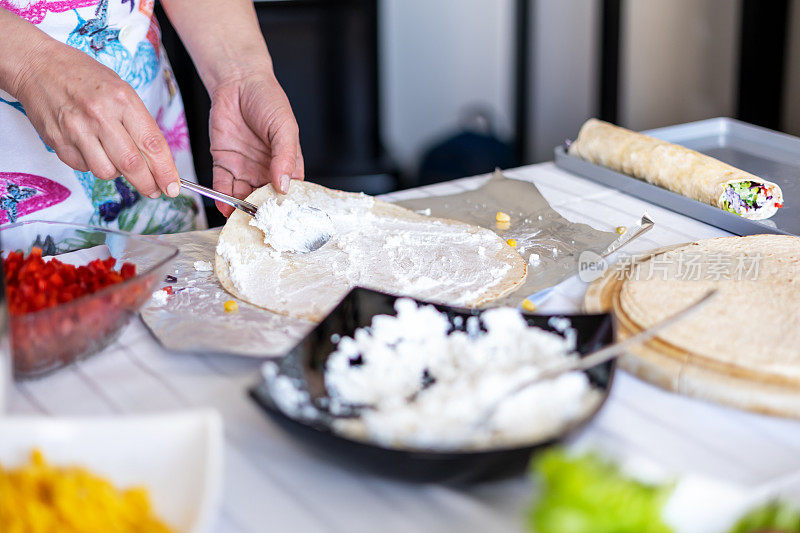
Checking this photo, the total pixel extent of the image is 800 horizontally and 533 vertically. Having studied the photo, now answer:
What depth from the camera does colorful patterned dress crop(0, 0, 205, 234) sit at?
1418 mm

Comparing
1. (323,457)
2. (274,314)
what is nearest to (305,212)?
(274,314)

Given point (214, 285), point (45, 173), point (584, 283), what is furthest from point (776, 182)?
point (45, 173)

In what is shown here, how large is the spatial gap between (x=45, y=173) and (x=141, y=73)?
27 centimetres

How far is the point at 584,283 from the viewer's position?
1.21m

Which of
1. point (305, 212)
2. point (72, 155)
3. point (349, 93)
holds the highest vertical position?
point (72, 155)

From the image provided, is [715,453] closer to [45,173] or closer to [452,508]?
[452,508]

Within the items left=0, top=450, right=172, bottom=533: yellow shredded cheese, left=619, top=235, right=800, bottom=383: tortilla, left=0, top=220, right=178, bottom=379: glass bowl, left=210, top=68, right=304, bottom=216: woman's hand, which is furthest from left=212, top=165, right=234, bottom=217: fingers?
left=0, top=450, right=172, bottom=533: yellow shredded cheese

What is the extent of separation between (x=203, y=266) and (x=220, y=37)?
0.56 meters

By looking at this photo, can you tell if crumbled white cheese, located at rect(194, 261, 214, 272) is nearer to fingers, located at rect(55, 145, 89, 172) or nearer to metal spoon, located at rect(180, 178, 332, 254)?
metal spoon, located at rect(180, 178, 332, 254)

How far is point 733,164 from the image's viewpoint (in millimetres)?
1686

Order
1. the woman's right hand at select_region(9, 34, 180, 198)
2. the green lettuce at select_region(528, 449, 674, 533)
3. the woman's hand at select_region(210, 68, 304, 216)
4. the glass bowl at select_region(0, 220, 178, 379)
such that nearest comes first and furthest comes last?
the green lettuce at select_region(528, 449, 674, 533) < the glass bowl at select_region(0, 220, 178, 379) < the woman's right hand at select_region(9, 34, 180, 198) < the woman's hand at select_region(210, 68, 304, 216)

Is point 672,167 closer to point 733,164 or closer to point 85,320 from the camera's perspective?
point 733,164

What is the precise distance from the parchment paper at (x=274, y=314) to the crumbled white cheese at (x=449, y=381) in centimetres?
13

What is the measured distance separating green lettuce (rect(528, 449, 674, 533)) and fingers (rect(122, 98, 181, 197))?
81 cm
